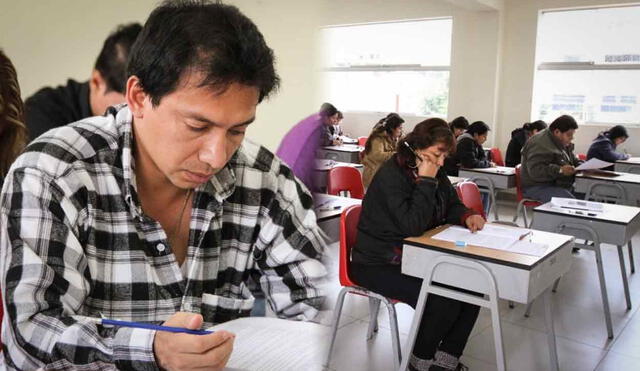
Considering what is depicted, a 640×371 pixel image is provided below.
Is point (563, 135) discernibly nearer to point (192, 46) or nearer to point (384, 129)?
point (384, 129)

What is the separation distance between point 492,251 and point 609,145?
3791 millimetres

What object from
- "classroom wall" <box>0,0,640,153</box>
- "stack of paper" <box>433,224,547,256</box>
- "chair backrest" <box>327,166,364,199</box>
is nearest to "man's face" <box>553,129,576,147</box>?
"chair backrest" <box>327,166,364,199</box>

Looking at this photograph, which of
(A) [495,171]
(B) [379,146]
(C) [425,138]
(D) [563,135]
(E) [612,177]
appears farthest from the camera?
(A) [495,171]

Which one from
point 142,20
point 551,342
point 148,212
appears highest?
point 142,20

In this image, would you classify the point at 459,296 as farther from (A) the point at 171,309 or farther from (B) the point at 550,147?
(B) the point at 550,147

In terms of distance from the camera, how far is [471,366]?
6.79 feet

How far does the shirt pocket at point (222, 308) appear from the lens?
828 millimetres

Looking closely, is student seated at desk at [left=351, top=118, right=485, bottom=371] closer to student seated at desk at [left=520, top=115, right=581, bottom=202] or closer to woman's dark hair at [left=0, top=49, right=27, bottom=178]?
woman's dark hair at [left=0, top=49, right=27, bottom=178]

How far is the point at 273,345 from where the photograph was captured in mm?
710

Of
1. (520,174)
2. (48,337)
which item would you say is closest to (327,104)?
(48,337)

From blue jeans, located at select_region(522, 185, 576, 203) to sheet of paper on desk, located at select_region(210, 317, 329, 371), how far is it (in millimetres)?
3264

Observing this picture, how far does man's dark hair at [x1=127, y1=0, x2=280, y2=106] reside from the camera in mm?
630

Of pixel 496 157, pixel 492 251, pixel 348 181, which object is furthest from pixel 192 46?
pixel 496 157

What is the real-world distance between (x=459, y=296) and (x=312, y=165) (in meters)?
1.01
